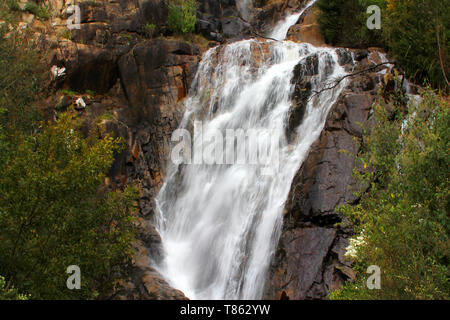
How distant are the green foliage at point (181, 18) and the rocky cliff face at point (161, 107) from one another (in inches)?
25.8

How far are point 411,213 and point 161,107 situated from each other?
16.5 m

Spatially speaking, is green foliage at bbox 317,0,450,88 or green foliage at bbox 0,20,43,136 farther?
green foliage at bbox 317,0,450,88

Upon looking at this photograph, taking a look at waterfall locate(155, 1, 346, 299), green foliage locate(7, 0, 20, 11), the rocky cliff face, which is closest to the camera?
the rocky cliff face

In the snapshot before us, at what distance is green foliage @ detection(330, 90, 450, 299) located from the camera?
6602mm

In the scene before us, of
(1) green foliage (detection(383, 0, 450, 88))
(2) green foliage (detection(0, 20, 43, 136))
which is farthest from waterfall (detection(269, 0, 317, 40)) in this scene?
(2) green foliage (detection(0, 20, 43, 136))

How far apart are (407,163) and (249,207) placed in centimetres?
765

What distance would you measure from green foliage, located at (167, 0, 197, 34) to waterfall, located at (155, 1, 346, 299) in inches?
122

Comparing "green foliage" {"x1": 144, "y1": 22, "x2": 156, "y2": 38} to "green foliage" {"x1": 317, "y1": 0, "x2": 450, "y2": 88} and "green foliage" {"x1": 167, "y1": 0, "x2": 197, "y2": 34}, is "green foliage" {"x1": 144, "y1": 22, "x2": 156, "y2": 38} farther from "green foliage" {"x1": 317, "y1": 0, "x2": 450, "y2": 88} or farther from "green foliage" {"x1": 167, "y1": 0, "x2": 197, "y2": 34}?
"green foliage" {"x1": 317, "y1": 0, "x2": 450, "y2": 88}

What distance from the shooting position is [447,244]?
661cm

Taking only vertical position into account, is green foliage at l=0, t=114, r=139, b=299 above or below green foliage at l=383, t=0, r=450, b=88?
below

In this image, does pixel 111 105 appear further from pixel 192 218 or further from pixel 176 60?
pixel 192 218

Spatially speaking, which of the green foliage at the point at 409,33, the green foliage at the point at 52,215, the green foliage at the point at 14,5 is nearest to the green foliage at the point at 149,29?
the green foliage at the point at 14,5

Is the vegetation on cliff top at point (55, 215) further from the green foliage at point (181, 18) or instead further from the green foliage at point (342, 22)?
the green foliage at point (342, 22)
